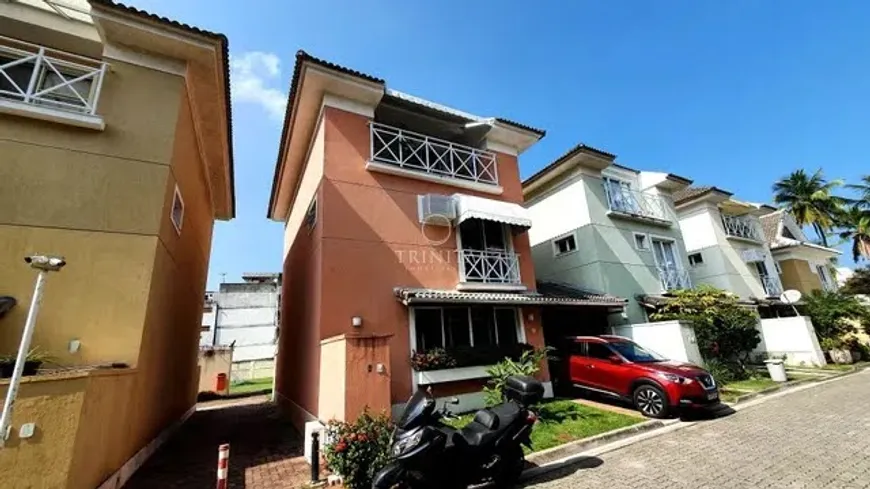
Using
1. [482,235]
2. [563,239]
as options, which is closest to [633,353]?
[482,235]

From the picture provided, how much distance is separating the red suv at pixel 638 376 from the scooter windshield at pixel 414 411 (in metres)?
7.06

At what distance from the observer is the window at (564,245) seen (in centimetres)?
1661

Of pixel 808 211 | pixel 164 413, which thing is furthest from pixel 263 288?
pixel 808 211

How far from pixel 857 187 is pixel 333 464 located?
45.9m

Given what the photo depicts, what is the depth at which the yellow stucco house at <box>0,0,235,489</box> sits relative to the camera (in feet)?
16.0

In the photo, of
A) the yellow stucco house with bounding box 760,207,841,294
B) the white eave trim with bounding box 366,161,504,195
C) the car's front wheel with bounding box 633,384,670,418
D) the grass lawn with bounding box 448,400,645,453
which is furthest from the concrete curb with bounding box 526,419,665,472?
the yellow stucco house with bounding box 760,207,841,294

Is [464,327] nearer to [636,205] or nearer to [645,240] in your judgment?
[645,240]

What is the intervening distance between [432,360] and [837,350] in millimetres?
20848

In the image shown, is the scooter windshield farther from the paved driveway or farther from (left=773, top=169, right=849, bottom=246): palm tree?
(left=773, top=169, right=849, bottom=246): palm tree

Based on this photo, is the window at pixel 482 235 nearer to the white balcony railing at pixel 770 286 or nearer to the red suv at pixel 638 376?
the red suv at pixel 638 376

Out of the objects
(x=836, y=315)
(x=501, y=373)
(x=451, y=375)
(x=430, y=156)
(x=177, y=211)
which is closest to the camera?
(x=177, y=211)

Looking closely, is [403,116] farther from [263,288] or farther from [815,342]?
[263,288]

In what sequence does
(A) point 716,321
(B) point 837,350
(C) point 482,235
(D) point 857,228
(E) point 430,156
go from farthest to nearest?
(D) point 857,228 < (B) point 837,350 < (A) point 716,321 < (E) point 430,156 < (C) point 482,235

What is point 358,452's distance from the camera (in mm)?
5586
